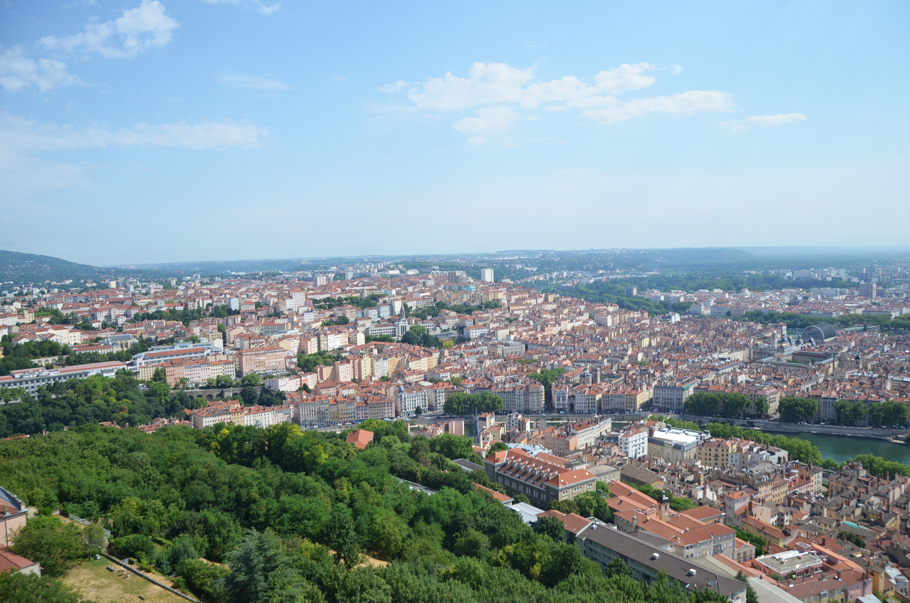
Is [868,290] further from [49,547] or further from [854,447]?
[49,547]

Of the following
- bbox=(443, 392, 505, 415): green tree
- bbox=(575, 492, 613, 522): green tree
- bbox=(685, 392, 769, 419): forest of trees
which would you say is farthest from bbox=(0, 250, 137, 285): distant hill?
bbox=(575, 492, 613, 522): green tree

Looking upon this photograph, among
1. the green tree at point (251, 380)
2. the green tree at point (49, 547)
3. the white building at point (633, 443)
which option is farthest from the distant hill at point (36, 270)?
the green tree at point (49, 547)

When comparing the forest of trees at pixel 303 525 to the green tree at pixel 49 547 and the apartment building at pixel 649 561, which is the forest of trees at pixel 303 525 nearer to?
the green tree at pixel 49 547

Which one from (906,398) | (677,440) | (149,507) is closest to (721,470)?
(677,440)

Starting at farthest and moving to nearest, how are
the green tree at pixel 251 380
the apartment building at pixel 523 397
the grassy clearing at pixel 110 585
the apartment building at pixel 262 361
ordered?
the apartment building at pixel 262 361 < the green tree at pixel 251 380 < the apartment building at pixel 523 397 < the grassy clearing at pixel 110 585

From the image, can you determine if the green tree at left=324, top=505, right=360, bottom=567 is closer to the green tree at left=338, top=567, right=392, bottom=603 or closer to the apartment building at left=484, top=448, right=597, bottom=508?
the green tree at left=338, top=567, right=392, bottom=603

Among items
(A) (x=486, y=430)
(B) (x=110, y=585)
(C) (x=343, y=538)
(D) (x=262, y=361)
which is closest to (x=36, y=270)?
(D) (x=262, y=361)
